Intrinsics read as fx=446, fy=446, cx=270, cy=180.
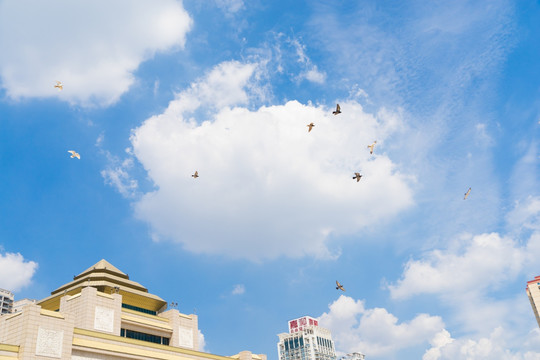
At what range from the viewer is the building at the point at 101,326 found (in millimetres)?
37719

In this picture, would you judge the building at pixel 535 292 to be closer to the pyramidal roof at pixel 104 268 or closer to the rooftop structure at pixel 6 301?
the pyramidal roof at pixel 104 268

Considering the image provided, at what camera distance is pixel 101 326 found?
47438 mm

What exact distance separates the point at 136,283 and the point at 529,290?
131m

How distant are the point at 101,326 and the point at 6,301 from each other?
5543 inches

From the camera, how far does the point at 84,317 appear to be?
4644 centimetres

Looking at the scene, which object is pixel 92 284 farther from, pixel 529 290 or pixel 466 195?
pixel 529 290

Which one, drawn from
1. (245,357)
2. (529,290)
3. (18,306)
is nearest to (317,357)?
(529,290)

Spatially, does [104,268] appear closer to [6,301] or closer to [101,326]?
[101,326]

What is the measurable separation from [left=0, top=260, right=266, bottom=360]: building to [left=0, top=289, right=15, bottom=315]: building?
125m

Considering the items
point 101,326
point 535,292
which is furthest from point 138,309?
point 535,292

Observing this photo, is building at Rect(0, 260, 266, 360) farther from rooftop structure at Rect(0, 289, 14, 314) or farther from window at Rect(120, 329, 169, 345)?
rooftop structure at Rect(0, 289, 14, 314)

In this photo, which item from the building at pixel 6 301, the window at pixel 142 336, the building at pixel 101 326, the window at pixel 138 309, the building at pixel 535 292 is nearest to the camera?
the building at pixel 101 326

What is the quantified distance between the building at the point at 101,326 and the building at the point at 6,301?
12480cm

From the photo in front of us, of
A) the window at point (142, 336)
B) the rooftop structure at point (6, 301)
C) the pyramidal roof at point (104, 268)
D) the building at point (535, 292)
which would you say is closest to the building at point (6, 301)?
the rooftop structure at point (6, 301)
